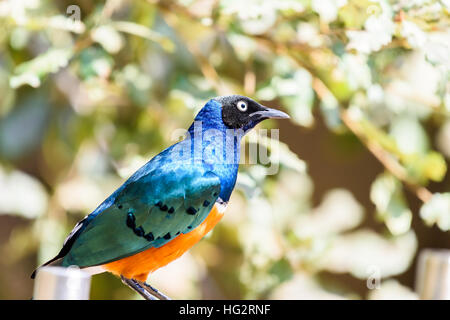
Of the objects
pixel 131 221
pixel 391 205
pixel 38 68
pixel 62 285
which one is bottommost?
pixel 62 285

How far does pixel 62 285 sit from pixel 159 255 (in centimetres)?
19

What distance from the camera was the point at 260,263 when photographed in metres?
1.78

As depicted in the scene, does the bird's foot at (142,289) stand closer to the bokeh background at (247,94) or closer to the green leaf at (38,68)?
the bokeh background at (247,94)

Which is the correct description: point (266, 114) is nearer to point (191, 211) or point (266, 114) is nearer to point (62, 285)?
point (191, 211)

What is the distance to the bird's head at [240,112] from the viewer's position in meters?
1.05

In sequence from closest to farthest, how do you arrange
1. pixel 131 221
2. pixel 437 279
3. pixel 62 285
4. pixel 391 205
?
pixel 62 285 < pixel 131 221 < pixel 437 279 < pixel 391 205

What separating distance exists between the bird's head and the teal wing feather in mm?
99

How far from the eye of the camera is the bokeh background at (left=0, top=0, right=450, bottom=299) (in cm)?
136

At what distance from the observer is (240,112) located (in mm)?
1050

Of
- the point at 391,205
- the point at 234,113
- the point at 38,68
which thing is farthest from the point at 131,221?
the point at 391,205

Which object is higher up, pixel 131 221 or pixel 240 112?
pixel 240 112

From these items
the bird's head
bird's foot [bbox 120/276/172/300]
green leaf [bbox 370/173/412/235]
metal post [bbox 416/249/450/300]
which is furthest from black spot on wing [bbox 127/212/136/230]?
green leaf [bbox 370/173/412/235]

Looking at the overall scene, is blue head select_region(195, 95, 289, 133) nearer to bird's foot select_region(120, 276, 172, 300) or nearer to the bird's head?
the bird's head

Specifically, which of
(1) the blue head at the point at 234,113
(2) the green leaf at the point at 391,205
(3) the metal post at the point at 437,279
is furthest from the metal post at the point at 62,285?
(2) the green leaf at the point at 391,205
